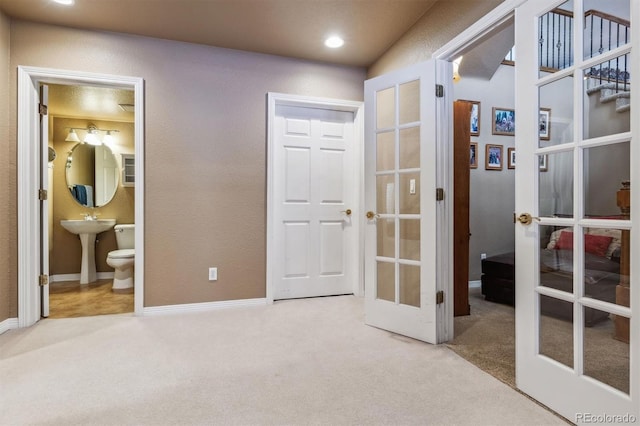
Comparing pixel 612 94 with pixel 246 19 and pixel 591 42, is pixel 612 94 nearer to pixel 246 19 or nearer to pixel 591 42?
pixel 591 42

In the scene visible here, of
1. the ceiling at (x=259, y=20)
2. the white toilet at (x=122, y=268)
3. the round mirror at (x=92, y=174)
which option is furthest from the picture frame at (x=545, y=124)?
the round mirror at (x=92, y=174)

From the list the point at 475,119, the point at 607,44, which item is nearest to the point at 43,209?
the point at 607,44

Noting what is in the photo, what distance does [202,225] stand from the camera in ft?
10.3

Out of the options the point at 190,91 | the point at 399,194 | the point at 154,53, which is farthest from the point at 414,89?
the point at 154,53

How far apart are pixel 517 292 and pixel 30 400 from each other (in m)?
2.51

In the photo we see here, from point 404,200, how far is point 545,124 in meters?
1.07

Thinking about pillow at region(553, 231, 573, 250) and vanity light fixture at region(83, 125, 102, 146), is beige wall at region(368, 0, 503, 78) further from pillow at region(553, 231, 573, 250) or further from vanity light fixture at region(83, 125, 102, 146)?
vanity light fixture at region(83, 125, 102, 146)

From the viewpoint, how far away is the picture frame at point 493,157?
4.14m

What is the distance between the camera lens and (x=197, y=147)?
3.12m

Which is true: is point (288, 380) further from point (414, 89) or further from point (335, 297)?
point (414, 89)

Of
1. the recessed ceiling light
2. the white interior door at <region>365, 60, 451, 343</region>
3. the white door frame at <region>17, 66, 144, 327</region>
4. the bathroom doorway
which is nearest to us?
the white interior door at <region>365, 60, 451, 343</region>

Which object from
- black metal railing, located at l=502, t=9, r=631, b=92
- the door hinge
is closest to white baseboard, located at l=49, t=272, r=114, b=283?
the door hinge

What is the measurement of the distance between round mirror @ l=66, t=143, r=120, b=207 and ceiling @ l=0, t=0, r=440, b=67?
241cm

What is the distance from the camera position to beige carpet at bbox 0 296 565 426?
154 centimetres
